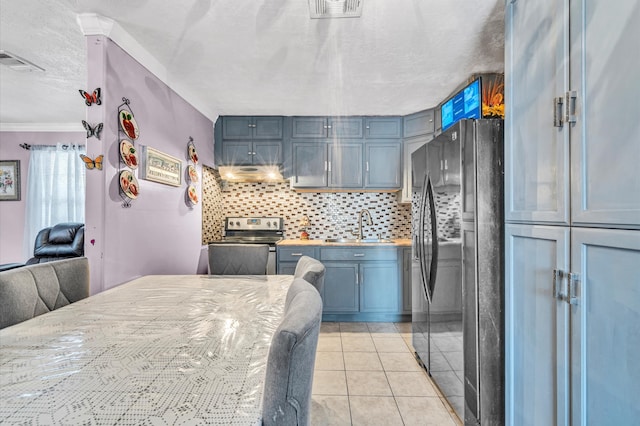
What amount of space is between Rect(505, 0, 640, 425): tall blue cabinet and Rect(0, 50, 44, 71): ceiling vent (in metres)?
3.47

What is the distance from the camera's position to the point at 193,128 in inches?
123

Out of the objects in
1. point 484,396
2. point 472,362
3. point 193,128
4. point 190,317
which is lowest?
point 484,396

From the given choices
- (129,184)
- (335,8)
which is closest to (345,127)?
(335,8)

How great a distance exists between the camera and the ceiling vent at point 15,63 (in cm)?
234

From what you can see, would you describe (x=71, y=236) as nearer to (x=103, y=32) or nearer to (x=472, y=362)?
(x=103, y=32)

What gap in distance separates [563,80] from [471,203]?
0.68 metres

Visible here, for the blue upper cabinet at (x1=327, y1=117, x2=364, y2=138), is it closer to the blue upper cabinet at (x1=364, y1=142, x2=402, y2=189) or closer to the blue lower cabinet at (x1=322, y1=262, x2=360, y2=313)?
Result: the blue upper cabinet at (x1=364, y1=142, x2=402, y2=189)

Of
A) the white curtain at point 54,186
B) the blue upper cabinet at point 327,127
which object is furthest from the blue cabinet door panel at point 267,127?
the white curtain at point 54,186

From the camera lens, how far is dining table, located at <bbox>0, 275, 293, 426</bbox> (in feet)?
2.15

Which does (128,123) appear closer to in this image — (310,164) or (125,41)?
(125,41)

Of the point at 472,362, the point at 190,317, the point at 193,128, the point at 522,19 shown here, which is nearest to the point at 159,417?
the point at 190,317

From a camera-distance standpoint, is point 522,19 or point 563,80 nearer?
point 563,80

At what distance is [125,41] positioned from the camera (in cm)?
201

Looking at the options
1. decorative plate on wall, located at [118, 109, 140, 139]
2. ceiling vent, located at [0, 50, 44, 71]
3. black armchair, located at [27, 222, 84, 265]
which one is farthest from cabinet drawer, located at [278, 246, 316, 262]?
ceiling vent, located at [0, 50, 44, 71]
